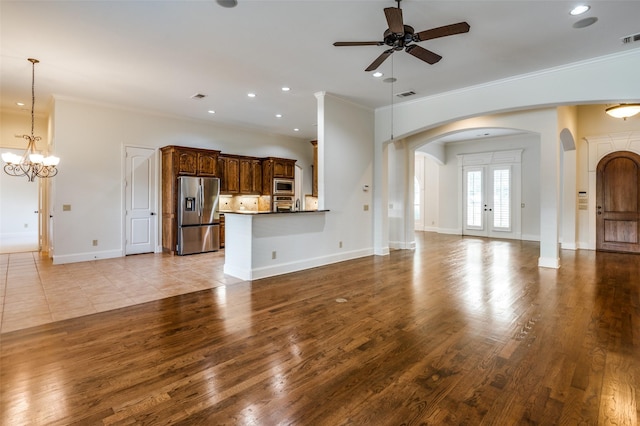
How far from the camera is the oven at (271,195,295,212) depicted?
30.2 feet

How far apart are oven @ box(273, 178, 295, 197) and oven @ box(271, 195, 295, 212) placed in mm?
118

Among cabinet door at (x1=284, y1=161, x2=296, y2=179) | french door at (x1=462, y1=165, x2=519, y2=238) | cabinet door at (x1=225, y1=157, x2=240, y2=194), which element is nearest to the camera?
cabinet door at (x1=225, y1=157, x2=240, y2=194)

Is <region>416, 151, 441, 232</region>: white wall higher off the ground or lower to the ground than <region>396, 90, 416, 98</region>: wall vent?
lower

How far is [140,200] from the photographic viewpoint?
7.15 m

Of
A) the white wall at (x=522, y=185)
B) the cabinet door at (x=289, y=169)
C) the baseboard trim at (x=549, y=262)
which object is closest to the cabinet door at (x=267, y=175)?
the cabinet door at (x=289, y=169)

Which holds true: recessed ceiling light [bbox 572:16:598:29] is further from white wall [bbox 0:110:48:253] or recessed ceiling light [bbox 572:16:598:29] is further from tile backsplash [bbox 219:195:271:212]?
white wall [bbox 0:110:48:253]

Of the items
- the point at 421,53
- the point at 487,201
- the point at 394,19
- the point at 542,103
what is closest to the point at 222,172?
the point at 421,53

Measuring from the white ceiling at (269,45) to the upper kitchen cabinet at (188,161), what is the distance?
1.43 metres

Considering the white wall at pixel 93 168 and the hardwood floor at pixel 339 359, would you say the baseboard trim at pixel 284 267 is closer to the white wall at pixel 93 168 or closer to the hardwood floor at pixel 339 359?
the hardwood floor at pixel 339 359

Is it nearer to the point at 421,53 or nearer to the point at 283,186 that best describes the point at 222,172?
the point at 283,186

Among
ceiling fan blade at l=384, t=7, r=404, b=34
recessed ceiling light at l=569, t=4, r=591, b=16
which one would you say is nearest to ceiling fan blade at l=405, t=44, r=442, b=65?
ceiling fan blade at l=384, t=7, r=404, b=34

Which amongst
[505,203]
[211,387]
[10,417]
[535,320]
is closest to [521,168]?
[505,203]

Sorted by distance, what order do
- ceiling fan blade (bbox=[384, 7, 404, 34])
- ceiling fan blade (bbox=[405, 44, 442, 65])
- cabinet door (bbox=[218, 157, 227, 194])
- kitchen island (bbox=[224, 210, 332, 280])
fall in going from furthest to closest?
cabinet door (bbox=[218, 157, 227, 194])
kitchen island (bbox=[224, 210, 332, 280])
ceiling fan blade (bbox=[405, 44, 442, 65])
ceiling fan blade (bbox=[384, 7, 404, 34])

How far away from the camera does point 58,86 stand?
551 centimetres
